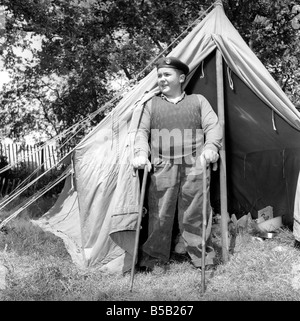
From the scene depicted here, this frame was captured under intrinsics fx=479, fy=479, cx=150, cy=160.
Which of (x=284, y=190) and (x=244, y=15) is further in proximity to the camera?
(x=244, y=15)

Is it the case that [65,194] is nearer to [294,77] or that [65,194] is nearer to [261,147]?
[261,147]

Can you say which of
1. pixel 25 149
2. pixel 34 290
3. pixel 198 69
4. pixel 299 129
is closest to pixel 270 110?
pixel 299 129

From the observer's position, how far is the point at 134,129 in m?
4.11

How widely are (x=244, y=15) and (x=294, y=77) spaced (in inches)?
67.3

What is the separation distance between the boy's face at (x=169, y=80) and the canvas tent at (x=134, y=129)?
0.21 m

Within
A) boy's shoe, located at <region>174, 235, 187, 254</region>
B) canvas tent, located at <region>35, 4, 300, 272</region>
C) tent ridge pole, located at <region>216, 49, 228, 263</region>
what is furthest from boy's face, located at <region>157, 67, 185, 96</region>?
boy's shoe, located at <region>174, 235, 187, 254</region>

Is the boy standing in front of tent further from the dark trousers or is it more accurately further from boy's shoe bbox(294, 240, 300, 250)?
boy's shoe bbox(294, 240, 300, 250)

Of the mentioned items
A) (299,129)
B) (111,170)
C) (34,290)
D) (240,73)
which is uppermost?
(240,73)

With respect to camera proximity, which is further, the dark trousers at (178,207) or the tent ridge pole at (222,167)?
the tent ridge pole at (222,167)

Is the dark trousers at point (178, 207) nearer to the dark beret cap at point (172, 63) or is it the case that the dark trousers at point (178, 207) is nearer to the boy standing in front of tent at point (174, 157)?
the boy standing in front of tent at point (174, 157)

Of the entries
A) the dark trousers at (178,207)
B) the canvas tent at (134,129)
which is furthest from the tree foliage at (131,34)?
the dark trousers at (178,207)

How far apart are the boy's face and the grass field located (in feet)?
4.87

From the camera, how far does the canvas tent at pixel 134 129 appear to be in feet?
13.4

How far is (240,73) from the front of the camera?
14.0 ft
